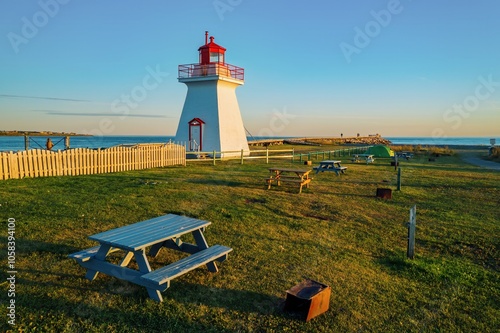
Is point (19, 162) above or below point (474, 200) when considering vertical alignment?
above

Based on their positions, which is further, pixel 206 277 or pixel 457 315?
pixel 206 277

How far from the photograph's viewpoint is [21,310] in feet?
12.9

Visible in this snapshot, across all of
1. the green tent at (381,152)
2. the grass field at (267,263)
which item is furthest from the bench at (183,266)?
the green tent at (381,152)

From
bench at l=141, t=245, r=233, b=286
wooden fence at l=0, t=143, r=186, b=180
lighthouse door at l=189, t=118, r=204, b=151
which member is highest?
lighthouse door at l=189, t=118, r=204, b=151

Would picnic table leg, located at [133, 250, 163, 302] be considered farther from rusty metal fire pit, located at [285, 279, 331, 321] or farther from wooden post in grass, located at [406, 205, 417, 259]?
wooden post in grass, located at [406, 205, 417, 259]

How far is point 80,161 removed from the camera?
1503 centimetres

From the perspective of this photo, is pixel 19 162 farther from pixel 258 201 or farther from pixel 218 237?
pixel 218 237

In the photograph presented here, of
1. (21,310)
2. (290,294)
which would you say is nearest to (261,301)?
(290,294)

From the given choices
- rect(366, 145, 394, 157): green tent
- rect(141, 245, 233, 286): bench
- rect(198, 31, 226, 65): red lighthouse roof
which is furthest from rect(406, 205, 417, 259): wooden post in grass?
rect(366, 145, 394, 157): green tent

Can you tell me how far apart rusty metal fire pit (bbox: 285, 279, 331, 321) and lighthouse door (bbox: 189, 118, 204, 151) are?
21.5 meters

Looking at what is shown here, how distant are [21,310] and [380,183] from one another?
43.8 ft

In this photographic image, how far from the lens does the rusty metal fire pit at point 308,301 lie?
12.9 ft

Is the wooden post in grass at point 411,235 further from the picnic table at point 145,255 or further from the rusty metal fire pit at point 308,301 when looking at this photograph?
the picnic table at point 145,255

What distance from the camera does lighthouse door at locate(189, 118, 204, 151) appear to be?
82.7 feet
